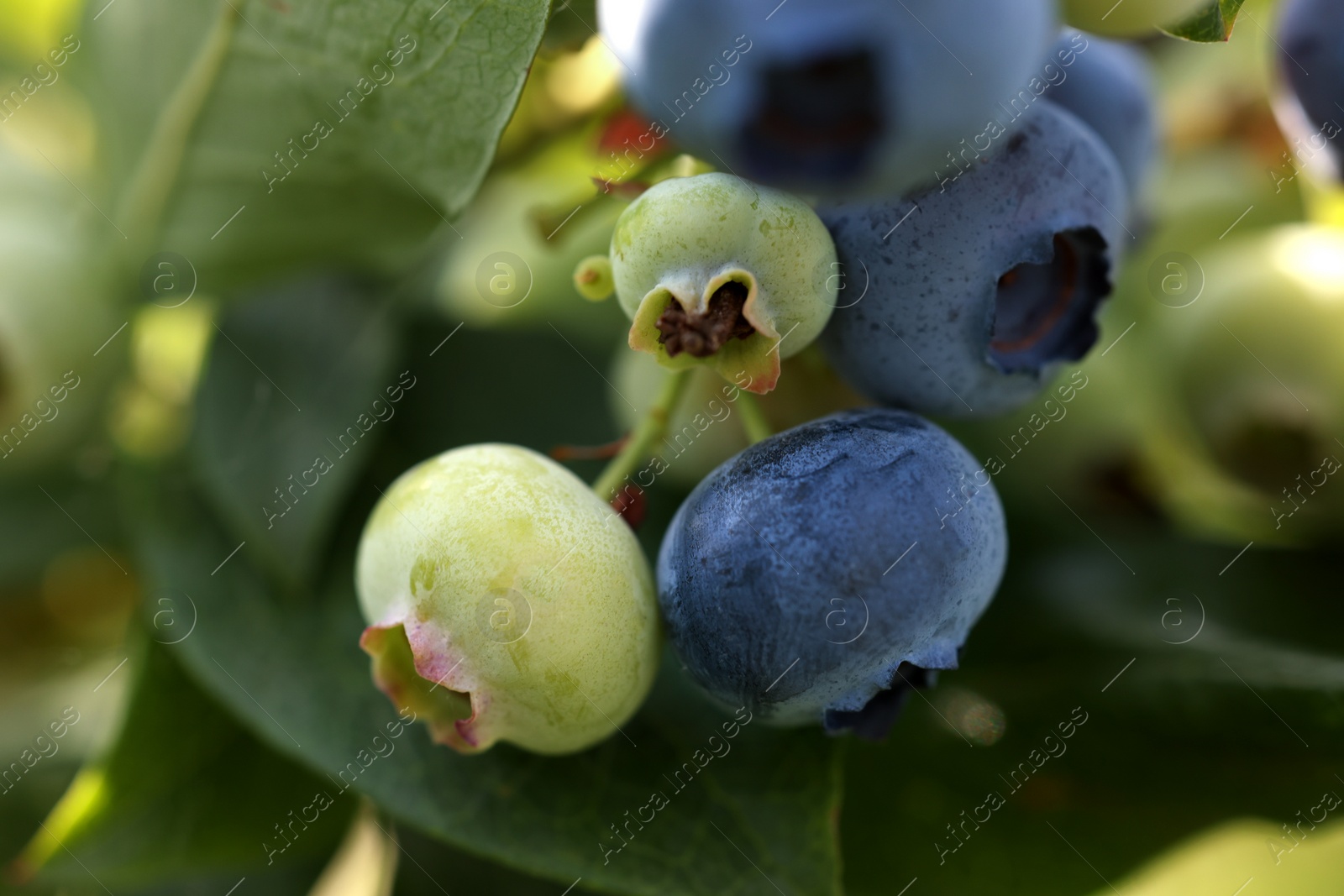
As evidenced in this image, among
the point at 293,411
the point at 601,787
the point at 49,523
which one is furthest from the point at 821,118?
the point at 49,523

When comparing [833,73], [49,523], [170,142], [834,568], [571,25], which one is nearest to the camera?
[833,73]

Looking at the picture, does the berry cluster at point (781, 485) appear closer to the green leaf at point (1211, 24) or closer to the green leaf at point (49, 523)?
the green leaf at point (1211, 24)

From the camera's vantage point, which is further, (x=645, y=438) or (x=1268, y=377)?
(x=1268, y=377)

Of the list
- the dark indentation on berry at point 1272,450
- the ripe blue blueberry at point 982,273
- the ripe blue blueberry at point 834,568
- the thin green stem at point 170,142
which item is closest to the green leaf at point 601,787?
the ripe blue blueberry at point 834,568

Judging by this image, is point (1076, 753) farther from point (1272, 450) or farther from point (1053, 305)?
point (1053, 305)

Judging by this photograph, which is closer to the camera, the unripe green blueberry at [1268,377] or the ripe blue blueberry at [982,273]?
the ripe blue blueberry at [982,273]

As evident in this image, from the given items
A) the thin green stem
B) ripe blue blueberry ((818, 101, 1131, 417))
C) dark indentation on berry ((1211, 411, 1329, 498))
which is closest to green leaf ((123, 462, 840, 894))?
ripe blue blueberry ((818, 101, 1131, 417))

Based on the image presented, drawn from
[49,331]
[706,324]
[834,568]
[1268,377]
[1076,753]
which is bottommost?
[1076,753]
